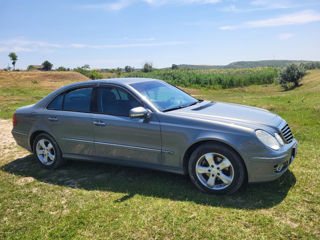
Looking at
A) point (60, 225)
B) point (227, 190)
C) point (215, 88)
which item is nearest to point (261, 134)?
point (227, 190)

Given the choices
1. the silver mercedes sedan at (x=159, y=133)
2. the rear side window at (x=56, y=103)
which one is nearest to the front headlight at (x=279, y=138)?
the silver mercedes sedan at (x=159, y=133)

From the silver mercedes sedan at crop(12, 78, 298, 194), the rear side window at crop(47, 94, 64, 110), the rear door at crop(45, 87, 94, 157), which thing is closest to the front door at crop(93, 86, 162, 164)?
the silver mercedes sedan at crop(12, 78, 298, 194)

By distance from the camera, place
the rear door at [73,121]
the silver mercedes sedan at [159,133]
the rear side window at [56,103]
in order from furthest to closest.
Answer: the rear side window at [56,103] < the rear door at [73,121] < the silver mercedes sedan at [159,133]

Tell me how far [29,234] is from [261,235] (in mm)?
2541

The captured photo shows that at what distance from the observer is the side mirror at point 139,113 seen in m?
4.10

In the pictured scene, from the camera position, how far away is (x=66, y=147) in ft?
16.8

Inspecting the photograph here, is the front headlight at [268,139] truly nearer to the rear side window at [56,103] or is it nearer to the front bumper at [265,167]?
the front bumper at [265,167]

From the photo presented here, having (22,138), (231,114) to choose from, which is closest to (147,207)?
(231,114)

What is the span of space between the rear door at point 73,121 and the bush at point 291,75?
105 ft

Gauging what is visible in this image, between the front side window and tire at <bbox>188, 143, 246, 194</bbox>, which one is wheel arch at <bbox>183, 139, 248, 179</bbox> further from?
the front side window

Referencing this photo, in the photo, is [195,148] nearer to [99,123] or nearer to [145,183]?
[145,183]

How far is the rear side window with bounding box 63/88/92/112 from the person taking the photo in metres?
4.93

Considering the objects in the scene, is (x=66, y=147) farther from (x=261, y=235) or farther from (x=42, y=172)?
(x=261, y=235)

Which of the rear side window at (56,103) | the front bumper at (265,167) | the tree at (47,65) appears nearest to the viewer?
the front bumper at (265,167)
